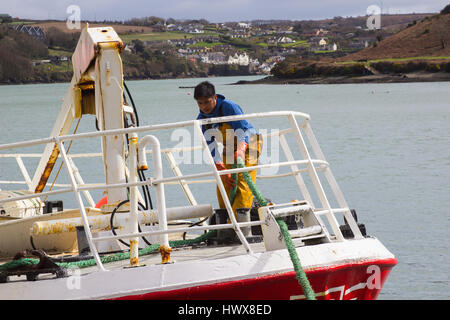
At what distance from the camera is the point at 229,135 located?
7508 mm

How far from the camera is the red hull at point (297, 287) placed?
6203 mm

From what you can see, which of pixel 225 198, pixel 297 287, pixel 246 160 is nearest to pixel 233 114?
pixel 246 160

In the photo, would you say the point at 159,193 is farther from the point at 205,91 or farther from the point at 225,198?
the point at 205,91

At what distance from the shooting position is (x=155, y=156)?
6.40 m

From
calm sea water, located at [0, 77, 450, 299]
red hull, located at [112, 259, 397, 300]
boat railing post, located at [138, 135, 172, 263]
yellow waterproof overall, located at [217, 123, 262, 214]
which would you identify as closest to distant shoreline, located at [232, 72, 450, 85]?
calm sea water, located at [0, 77, 450, 299]

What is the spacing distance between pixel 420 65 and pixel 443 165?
109m

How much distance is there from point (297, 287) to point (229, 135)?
1805 mm

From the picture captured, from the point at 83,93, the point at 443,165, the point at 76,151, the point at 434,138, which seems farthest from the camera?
the point at 434,138

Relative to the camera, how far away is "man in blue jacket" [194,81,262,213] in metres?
7.33

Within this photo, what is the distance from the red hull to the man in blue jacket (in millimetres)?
1360

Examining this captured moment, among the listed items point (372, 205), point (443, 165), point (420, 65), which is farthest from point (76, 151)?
point (420, 65)

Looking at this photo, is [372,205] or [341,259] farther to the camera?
[372,205]

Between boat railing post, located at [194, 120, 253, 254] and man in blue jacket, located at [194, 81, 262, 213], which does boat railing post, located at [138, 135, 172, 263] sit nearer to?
boat railing post, located at [194, 120, 253, 254]
